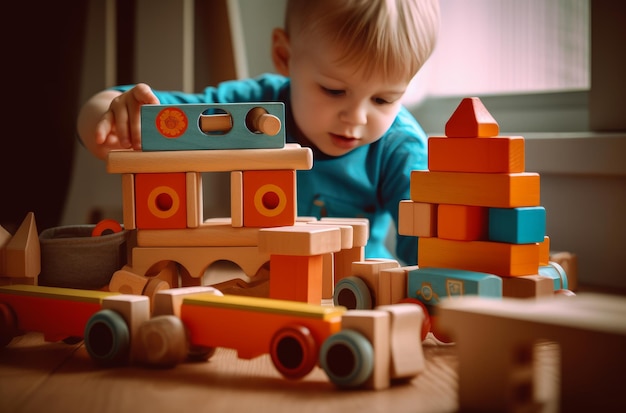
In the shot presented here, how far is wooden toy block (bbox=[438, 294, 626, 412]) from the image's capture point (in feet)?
1.61

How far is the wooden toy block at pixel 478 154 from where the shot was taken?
774mm

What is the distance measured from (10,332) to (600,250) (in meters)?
0.96

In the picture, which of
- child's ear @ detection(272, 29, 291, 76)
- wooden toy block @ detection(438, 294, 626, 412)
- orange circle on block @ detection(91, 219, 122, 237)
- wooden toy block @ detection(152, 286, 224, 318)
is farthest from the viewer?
child's ear @ detection(272, 29, 291, 76)

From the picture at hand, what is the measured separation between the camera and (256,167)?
2.90 feet

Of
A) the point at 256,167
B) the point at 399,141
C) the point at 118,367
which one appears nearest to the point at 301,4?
the point at 399,141

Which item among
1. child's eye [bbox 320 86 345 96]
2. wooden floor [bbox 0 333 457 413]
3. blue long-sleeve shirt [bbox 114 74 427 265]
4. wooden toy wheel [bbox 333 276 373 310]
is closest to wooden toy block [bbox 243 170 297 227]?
wooden toy wheel [bbox 333 276 373 310]

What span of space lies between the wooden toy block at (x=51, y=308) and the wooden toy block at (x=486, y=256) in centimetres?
37

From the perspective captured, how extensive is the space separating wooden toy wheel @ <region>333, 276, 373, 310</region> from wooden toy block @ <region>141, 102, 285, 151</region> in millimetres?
188

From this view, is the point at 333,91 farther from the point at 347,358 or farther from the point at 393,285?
the point at 347,358

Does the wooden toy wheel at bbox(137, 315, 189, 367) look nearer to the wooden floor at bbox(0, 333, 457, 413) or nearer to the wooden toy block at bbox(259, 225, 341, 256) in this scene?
the wooden floor at bbox(0, 333, 457, 413)

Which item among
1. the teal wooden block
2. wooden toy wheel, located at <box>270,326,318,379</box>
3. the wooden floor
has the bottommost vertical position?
the wooden floor

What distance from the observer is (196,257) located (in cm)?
90

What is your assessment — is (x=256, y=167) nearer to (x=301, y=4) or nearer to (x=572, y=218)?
(x=301, y=4)

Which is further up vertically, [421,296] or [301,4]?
[301,4]
